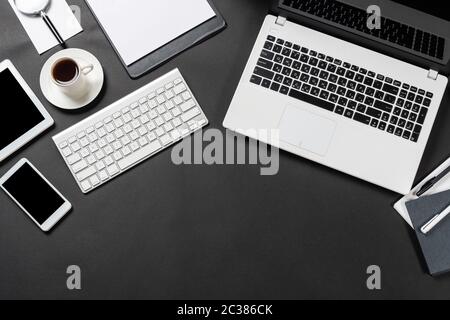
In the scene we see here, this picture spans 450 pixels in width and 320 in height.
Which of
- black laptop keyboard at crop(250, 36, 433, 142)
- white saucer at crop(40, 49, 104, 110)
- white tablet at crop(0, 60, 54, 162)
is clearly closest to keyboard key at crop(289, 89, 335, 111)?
black laptop keyboard at crop(250, 36, 433, 142)

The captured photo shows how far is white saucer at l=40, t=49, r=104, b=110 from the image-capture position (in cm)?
105

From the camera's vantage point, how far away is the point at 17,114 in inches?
40.6

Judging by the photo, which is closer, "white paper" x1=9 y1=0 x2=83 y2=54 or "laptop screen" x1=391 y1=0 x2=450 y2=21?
"laptop screen" x1=391 y1=0 x2=450 y2=21

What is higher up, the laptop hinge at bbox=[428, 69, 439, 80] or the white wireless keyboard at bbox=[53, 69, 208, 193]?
the laptop hinge at bbox=[428, 69, 439, 80]

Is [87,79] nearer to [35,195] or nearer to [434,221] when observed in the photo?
[35,195]

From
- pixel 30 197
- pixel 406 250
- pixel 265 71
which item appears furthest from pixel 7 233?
pixel 406 250

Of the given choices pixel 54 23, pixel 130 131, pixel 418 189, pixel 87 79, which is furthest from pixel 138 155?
pixel 418 189

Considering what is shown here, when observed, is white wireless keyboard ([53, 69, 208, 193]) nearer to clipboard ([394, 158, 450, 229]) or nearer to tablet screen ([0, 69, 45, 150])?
tablet screen ([0, 69, 45, 150])

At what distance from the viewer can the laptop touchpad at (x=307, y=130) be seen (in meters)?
1.03

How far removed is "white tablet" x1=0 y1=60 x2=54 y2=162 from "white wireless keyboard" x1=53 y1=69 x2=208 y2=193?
0.05 m

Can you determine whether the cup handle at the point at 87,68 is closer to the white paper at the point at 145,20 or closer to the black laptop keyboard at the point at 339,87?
the white paper at the point at 145,20

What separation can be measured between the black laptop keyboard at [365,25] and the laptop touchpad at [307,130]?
0.65 ft

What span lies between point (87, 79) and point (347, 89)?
21.0 inches

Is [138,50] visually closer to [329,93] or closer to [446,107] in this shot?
[329,93]
